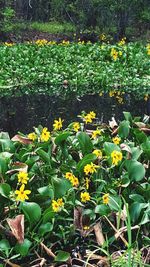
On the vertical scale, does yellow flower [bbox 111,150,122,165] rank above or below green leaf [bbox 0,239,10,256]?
above

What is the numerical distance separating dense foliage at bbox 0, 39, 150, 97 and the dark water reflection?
0.82m

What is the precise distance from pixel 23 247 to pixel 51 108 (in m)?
5.09

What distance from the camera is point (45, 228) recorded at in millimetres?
2695

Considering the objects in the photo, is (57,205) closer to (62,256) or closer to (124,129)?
(62,256)

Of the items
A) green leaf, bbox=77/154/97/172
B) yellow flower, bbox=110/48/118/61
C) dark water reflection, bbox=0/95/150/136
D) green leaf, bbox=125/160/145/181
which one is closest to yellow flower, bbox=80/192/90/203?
green leaf, bbox=77/154/97/172

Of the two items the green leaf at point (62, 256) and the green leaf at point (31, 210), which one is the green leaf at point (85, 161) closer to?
the green leaf at point (31, 210)

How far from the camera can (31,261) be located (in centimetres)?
272

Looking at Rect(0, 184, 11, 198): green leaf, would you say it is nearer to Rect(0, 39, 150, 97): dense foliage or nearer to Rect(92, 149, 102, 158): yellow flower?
Rect(92, 149, 102, 158): yellow flower

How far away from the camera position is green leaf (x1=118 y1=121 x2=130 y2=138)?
361 centimetres

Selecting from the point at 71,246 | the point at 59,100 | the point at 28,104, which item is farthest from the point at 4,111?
the point at 71,246

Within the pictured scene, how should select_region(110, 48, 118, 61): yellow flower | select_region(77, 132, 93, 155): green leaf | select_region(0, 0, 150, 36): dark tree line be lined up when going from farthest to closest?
select_region(0, 0, 150, 36): dark tree line, select_region(110, 48, 118, 61): yellow flower, select_region(77, 132, 93, 155): green leaf

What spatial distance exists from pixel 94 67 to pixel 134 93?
197 centimetres

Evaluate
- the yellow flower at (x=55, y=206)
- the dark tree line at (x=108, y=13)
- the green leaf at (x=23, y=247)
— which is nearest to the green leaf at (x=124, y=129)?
the yellow flower at (x=55, y=206)

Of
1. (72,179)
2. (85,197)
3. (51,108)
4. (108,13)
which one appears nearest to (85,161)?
(72,179)
